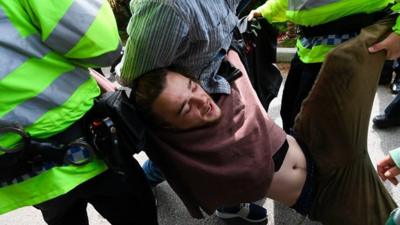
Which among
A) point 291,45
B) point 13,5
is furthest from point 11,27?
point 291,45

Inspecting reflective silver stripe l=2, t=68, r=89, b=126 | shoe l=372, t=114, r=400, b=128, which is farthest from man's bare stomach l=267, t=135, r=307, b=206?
shoe l=372, t=114, r=400, b=128

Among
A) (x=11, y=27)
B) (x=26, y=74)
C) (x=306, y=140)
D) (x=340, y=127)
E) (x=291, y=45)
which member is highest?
(x=11, y=27)

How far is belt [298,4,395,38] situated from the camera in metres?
1.59

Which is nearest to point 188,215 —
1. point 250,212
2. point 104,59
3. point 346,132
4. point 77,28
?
point 250,212

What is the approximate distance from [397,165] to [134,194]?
94 centimetres

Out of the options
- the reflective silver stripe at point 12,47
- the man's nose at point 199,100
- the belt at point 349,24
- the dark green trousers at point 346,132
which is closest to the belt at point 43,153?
the reflective silver stripe at point 12,47

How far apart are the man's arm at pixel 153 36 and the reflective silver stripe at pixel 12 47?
28cm

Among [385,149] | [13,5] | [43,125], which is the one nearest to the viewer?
[13,5]

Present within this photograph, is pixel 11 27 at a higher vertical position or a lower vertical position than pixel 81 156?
higher

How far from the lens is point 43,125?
3.71ft

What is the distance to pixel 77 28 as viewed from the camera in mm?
1061

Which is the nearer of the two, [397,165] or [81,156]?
[81,156]

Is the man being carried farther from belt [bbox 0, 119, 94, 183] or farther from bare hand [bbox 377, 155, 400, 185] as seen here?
belt [bbox 0, 119, 94, 183]

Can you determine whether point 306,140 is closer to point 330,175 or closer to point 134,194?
point 330,175
